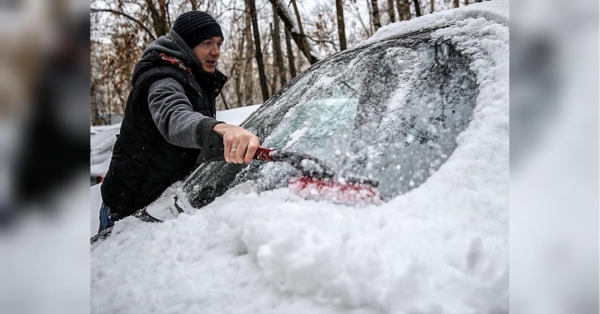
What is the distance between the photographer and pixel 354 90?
61.9 inches

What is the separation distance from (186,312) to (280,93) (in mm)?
1349

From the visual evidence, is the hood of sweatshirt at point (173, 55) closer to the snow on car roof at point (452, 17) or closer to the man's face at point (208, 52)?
the man's face at point (208, 52)

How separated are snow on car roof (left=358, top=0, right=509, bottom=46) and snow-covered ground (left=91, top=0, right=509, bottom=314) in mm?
401

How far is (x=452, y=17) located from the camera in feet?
5.67

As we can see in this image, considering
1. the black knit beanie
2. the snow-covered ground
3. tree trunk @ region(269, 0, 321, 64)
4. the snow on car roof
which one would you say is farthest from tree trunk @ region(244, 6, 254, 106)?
the snow-covered ground

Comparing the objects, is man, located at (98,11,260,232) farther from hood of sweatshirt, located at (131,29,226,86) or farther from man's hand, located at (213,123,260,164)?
man's hand, located at (213,123,260,164)

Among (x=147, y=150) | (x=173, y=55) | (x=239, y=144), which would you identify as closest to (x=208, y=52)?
(x=173, y=55)

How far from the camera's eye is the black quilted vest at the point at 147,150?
1745 mm

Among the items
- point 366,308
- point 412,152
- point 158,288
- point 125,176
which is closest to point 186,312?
point 158,288

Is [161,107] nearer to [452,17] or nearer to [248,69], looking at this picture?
[452,17]

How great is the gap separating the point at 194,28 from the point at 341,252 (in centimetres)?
143

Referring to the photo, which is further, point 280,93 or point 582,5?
point 280,93

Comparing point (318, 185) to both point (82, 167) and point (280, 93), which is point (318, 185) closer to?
point (82, 167)

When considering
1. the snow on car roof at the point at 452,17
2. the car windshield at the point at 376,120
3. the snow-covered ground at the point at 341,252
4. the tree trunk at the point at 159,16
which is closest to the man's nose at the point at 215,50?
the car windshield at the point at 376,120
